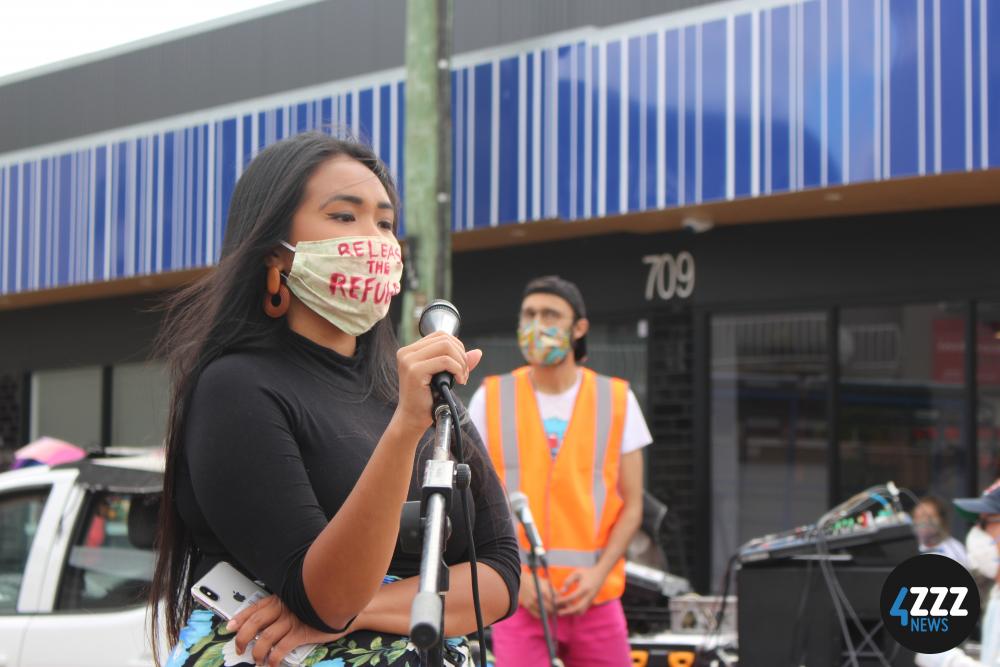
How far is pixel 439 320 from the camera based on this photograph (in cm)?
209

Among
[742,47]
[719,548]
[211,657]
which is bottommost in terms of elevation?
[719,548]

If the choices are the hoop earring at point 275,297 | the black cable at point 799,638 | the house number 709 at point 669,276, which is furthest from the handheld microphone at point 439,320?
the house number 709 at point 669,276

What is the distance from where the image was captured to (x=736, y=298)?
10141 millimetres

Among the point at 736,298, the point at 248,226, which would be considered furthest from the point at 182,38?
the point at 248,226

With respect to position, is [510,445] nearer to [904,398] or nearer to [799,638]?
[799,638]

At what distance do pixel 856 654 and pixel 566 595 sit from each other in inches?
43.7

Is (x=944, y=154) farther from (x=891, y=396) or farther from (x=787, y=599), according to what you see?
(x=787, y=599)

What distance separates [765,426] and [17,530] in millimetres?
6484

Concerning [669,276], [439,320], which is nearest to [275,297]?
[439,320]

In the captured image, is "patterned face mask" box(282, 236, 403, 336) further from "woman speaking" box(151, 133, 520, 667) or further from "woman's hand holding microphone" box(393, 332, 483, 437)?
"woman's hand holding microphone" box(393, 332, 483, 437)

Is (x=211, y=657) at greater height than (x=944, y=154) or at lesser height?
lesser

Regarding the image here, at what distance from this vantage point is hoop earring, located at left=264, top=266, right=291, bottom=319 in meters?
2.37

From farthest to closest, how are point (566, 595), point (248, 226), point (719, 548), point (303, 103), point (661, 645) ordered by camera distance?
point (303, 103), point (719, 548), point (661, 645), point (566, 595), point (248, 226)

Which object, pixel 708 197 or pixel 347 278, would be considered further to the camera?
pixel 708 197
